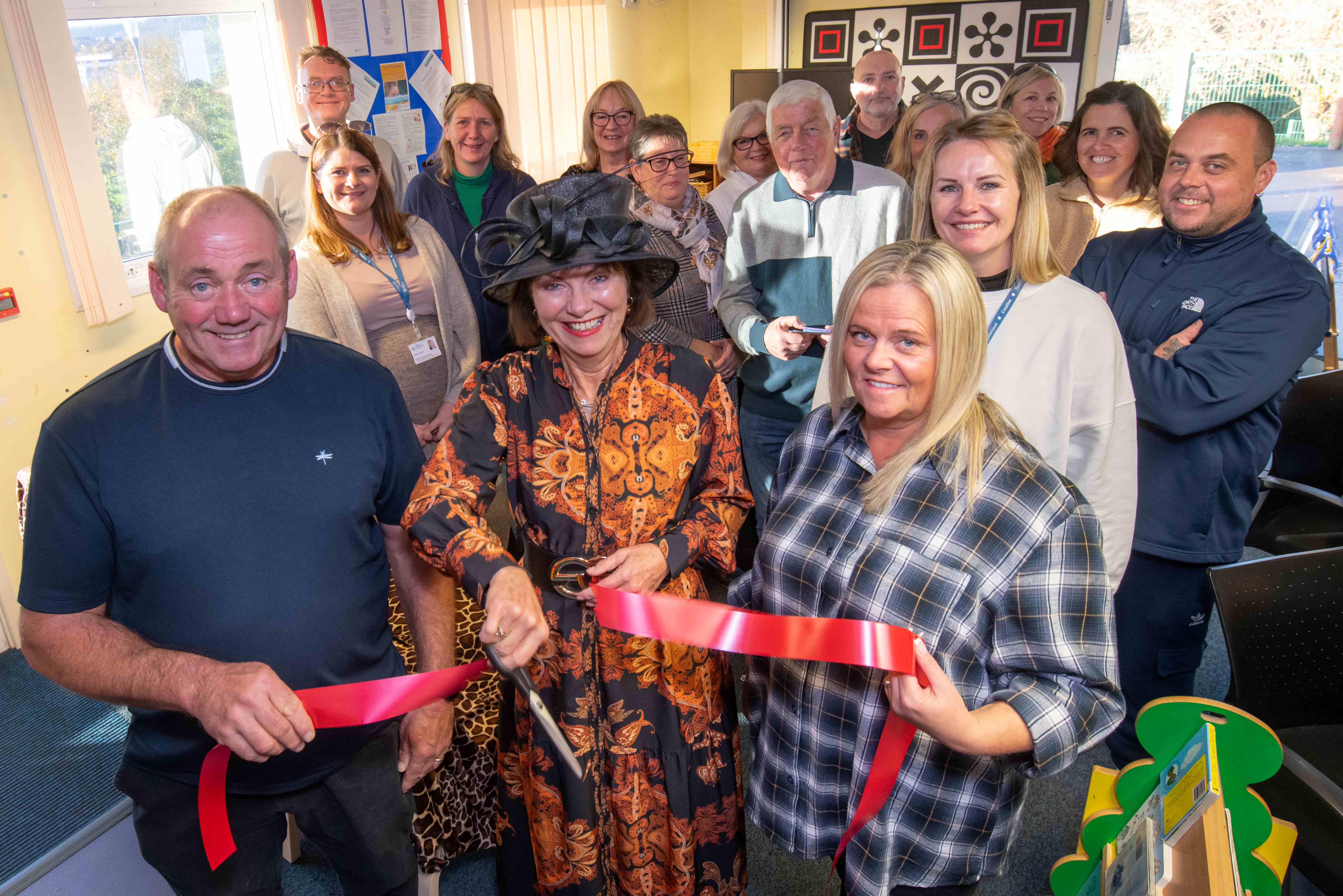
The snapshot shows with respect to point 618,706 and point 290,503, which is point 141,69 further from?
point 618,706

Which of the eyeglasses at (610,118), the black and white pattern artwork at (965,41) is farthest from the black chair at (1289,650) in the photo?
the black and white pattern artwork at (965,41)

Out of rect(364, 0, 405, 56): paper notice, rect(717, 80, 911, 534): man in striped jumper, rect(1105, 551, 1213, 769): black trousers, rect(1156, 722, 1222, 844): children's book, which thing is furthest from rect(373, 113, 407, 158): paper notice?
rect(1156, 722, 1222, 844): children's book

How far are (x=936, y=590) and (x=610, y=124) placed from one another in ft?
12.1

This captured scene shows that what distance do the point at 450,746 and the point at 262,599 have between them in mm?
1068

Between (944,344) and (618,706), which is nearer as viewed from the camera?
(944,344)

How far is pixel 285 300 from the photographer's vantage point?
1767 mm

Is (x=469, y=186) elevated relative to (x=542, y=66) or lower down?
lower down

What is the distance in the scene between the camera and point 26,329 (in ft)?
11.4

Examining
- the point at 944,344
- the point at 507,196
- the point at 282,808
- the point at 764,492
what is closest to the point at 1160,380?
the point at 944,344

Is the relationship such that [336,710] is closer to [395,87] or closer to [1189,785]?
[1189,785]

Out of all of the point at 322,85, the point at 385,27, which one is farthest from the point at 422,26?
the point at 322,85

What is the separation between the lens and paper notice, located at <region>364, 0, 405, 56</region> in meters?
5.57

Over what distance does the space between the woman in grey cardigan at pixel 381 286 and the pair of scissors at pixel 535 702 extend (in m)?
1.58

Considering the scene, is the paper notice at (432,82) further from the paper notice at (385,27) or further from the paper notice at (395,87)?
the paper notice at (385,27)
